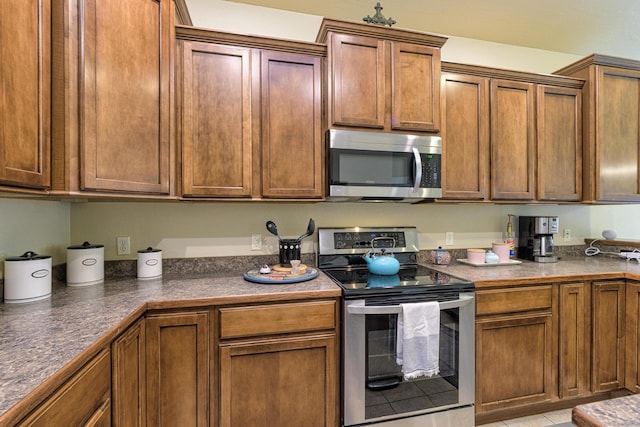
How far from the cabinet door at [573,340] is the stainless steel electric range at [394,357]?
670mm

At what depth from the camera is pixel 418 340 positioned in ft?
5.34

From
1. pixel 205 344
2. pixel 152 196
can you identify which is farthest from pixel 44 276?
pixel 205 344

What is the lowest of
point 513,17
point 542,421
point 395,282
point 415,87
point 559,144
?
point 542,421

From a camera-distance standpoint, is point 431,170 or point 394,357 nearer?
point 394,357

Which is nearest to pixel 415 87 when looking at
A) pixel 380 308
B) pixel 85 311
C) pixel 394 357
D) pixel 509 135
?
pixel 509 135

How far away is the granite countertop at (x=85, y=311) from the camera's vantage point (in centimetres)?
78

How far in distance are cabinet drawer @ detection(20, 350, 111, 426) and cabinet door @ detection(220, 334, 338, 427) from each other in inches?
21.6

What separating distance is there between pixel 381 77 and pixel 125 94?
55.5 inches

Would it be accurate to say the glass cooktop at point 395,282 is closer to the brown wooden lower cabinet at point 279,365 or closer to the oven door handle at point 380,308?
the oven door handle at point 380,308

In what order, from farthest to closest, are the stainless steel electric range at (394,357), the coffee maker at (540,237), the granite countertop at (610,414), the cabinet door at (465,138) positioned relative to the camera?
the coffee maker at (540,237) < the cabinet door at (465,138) < the stainless steel electric range at (394,357) < the granite countertop at (610,414)

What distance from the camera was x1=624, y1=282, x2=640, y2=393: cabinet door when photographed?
1.98 m

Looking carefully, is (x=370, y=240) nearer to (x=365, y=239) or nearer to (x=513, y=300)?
(x=365, y=239)

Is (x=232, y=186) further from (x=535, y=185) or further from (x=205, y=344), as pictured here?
(x=535, y=185)

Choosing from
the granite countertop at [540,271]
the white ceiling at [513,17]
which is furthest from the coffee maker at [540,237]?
the white ceiling at [513,17]
